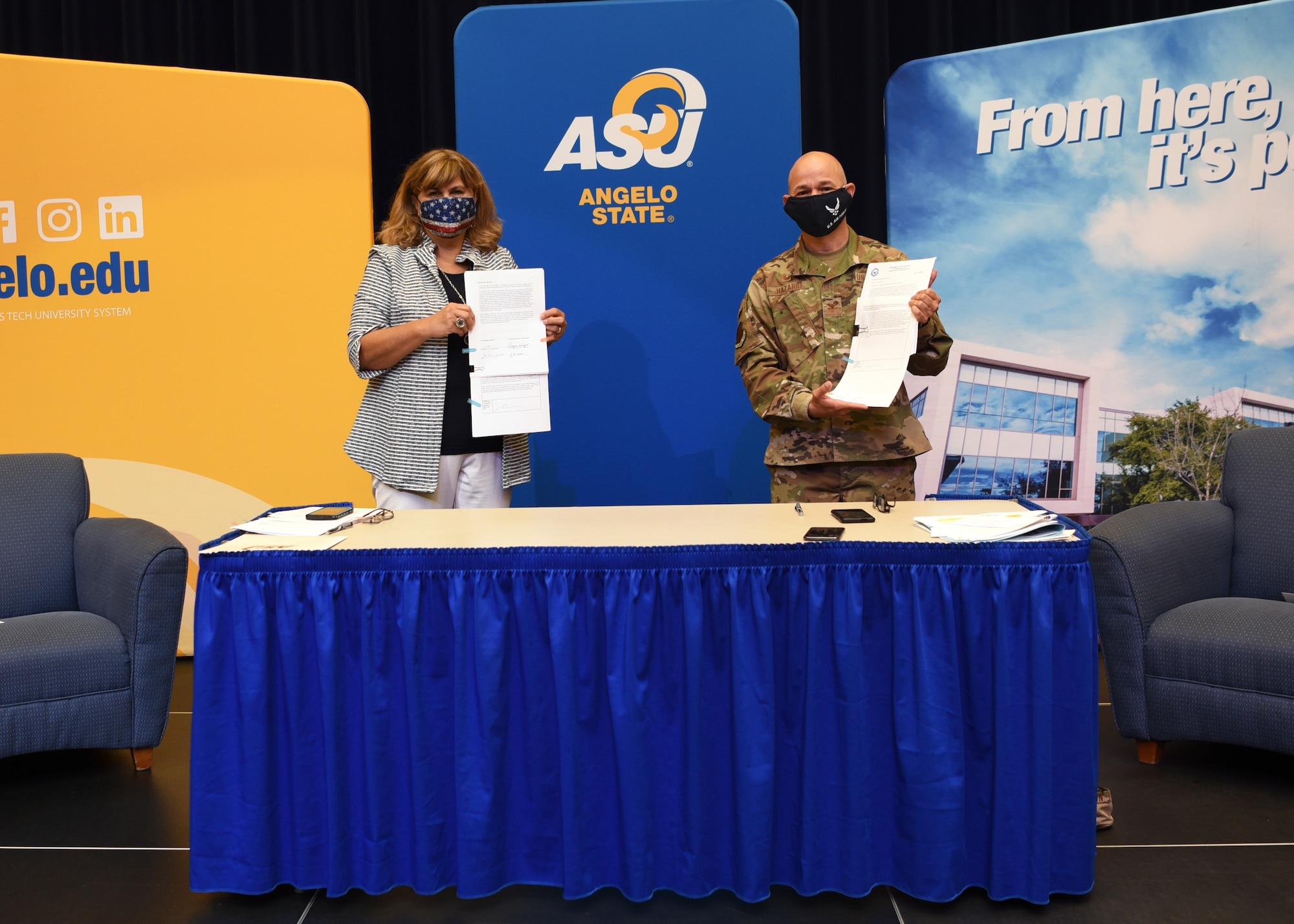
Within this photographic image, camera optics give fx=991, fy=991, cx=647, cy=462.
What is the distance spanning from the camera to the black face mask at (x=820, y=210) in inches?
108

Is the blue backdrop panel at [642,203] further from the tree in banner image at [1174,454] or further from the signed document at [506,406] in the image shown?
the tree in banner image at [1174,454]

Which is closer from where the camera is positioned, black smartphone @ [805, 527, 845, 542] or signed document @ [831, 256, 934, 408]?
black smartphone @ [805, 527, 845, 542]

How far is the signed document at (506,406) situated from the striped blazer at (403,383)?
107 mm

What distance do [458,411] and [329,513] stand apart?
52 cm

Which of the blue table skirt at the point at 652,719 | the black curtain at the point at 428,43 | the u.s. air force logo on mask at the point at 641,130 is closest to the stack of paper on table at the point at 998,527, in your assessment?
the blue table skirt at the point at 652,719

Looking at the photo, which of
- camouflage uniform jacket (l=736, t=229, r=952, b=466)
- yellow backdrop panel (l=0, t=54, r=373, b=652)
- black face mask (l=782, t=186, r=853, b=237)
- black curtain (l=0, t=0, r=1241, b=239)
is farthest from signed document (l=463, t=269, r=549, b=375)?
black curtain (l=0, t=0, r=1241, b=239)

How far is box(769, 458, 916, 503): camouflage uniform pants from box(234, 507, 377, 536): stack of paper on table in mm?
1190

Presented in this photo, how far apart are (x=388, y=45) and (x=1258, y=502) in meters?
3.83

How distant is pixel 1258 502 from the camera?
2.93 m

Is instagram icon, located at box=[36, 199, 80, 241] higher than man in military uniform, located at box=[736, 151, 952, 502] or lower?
higher

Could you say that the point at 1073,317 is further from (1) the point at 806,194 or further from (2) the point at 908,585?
(2) the point at 908,585

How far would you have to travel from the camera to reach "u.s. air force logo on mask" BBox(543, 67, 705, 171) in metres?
3.55

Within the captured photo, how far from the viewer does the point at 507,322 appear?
8.75 ft

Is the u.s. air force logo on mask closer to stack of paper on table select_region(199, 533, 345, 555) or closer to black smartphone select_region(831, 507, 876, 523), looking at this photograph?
black smartphone select_region(831, 507, 876, 523)
